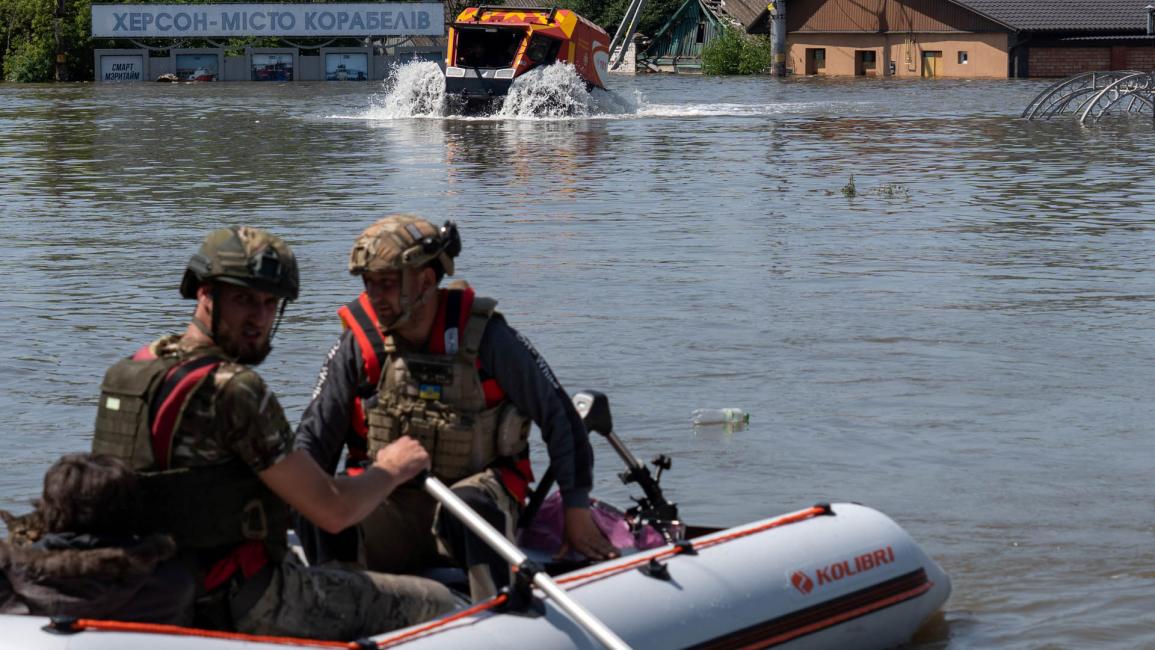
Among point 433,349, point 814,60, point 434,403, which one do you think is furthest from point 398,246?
point 814,60

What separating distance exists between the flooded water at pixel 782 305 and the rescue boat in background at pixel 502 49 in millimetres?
10095

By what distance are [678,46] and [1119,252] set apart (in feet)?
211

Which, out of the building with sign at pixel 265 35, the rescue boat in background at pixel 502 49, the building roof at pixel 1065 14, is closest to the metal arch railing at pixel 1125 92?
the rescue boat in background at pixel 502 49

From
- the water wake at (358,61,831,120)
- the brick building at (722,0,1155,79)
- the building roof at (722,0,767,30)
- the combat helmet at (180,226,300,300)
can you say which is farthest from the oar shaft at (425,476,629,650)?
the building roof at (722,0,767,30)

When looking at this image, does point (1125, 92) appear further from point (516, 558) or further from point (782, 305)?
point (516, 558)

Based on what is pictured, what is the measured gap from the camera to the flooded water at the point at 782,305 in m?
7.84

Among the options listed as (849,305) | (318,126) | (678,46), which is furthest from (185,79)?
(849,305)

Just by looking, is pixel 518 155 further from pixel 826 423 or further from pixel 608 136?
pixel 826 423

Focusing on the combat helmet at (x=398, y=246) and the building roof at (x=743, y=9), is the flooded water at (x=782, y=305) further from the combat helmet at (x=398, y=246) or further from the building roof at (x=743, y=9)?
the building roof at (x=743, y=9)

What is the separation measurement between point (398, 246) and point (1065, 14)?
201ft

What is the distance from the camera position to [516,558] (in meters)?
4.73

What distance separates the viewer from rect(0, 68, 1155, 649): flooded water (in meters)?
7.84

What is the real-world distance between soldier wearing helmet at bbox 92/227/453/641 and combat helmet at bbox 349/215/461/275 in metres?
0.59

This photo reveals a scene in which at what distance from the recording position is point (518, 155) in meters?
27.8
